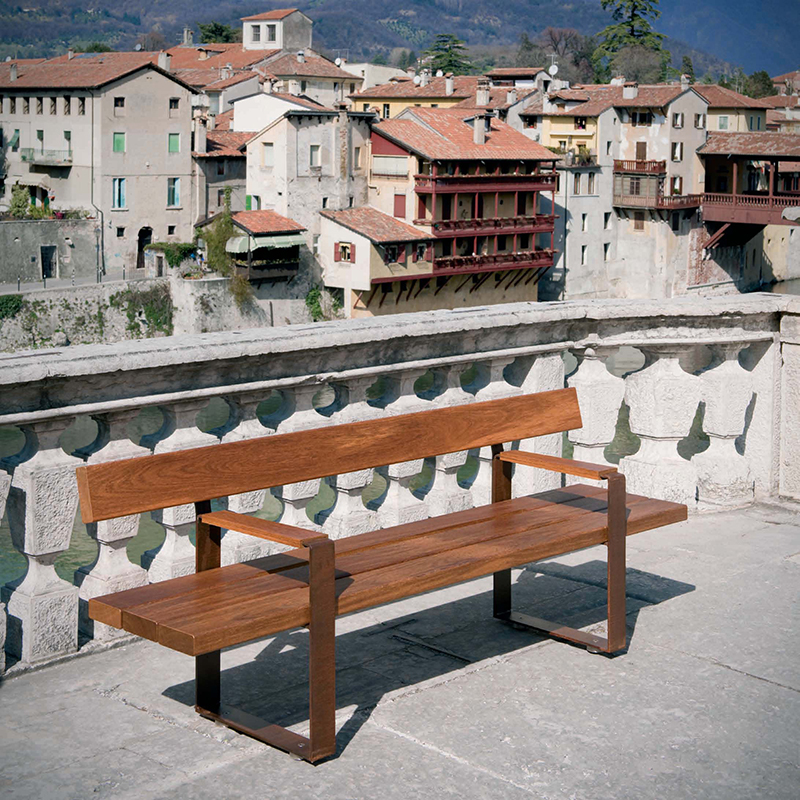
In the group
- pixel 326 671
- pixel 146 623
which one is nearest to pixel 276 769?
pixel 326 671

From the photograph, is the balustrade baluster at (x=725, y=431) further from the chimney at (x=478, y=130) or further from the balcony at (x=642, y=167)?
the balcony at (x=642, y=167)

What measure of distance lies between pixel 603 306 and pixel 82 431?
21597 mm

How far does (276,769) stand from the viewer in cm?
347

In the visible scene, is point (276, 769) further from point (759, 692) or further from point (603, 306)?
point (603, 306)

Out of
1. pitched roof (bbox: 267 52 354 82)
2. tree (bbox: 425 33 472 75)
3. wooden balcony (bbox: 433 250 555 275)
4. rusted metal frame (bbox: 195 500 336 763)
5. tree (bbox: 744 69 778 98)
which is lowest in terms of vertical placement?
wooden balcony (bbox: 433 250 555 275)

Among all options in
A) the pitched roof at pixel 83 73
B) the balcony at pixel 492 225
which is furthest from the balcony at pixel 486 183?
the pitched roof at pixel 83 73

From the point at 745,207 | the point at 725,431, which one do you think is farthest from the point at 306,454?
the point at 745,207

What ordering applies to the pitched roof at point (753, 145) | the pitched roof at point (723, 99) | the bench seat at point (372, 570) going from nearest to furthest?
the bench seat at point (372, 570) < the pitched roof at point (753, 145) < the pitched roof at point (723, 99)

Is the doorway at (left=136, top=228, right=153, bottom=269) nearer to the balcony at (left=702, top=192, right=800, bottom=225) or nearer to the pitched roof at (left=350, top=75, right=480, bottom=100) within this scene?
the pitched roof at (left=350, top=75, right=480, bottom=100)

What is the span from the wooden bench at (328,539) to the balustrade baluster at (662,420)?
132cm

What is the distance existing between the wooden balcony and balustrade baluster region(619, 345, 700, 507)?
40248 mm

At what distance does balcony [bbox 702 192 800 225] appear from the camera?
54.8 metres

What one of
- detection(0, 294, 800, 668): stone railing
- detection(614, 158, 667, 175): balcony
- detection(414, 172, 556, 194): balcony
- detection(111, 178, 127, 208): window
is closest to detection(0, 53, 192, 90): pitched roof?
detection(111, 178, 127, 208): window

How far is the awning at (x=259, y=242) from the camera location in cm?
4297
